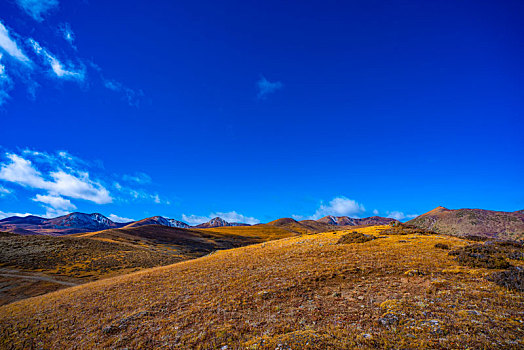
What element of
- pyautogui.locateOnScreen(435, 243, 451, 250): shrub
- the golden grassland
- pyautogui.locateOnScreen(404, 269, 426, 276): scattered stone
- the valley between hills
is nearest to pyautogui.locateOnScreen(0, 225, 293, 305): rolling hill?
the valley between hills

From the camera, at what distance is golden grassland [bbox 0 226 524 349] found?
8.60 metres

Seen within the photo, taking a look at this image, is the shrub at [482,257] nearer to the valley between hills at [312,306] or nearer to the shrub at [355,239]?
the valley between hills at [312,306]

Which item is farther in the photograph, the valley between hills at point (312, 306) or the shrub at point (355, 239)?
the shrub at point (355, 239)

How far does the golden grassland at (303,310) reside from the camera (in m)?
8.60

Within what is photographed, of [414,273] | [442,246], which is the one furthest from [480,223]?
[414,273]

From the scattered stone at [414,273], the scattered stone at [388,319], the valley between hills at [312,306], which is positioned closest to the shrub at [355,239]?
the valley between hills at [312,306]

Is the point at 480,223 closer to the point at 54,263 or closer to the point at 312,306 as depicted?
the point at 312,306

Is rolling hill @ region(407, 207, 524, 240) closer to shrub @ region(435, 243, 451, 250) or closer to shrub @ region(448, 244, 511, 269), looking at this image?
shrub @ region(435, 243, 451, 250)

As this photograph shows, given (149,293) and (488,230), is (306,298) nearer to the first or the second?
(149,293)

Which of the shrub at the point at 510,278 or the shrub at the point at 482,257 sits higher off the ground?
the shrub at the point at 482,257

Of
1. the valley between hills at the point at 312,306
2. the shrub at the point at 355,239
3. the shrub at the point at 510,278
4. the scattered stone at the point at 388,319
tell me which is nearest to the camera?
the valley between hills at the point at 312,306

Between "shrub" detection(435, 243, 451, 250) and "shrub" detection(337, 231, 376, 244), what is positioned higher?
"shrub" detection(337, 231, 376, 244)

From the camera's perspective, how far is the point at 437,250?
826 inches

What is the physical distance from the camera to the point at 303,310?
12070 mm
